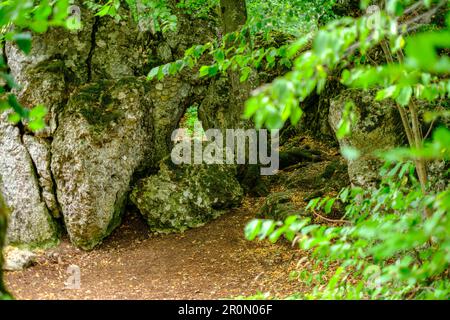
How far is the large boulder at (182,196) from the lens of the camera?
8.24m

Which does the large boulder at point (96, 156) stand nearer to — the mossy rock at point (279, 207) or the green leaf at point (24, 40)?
the mossy rock at point (279, 207)

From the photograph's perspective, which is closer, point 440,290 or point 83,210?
point 440,290

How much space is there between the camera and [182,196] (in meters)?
8.38

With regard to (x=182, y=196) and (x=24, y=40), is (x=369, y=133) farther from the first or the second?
(x=24, y=40)

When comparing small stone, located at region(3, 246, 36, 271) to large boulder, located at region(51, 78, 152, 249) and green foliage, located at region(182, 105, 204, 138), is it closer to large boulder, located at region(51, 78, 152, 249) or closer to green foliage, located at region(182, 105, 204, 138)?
large boulder, located at region(51, 78, 152, 249)

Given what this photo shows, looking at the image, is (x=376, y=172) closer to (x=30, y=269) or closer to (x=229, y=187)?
(x=229, y=187)

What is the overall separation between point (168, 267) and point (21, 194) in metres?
3.21

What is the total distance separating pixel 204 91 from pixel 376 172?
426 centimetres

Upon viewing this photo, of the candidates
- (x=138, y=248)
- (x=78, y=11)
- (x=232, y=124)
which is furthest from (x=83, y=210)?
(x=78, y=11)

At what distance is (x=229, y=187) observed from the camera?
8.65 meters

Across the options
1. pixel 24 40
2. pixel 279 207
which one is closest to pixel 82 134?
pixel 279 207

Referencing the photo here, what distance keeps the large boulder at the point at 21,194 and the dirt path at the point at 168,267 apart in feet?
1.71

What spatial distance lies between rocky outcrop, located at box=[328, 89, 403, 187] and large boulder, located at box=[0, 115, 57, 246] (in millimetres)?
5329

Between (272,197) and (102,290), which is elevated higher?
(272,197)
